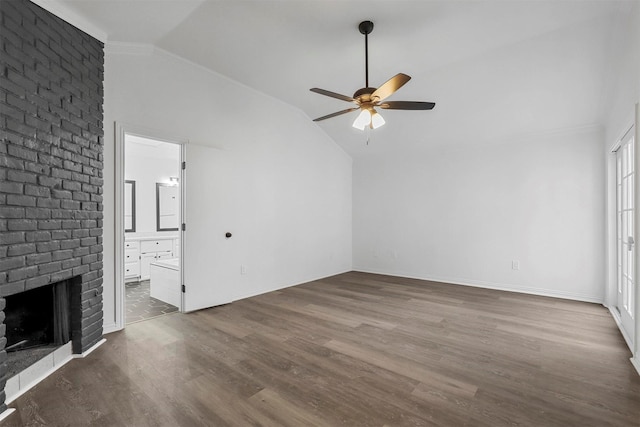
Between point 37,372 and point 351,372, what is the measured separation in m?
2.24

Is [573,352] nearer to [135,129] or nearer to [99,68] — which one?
[135,129]

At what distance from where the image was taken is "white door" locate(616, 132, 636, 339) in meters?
2.99

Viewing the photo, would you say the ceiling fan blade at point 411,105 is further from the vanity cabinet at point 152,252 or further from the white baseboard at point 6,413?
the vanity cabinet at point 152,252

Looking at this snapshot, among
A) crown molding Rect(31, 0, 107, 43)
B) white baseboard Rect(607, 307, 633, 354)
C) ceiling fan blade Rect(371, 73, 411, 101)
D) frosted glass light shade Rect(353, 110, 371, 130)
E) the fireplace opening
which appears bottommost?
white baseboard Rect(607, 307, 633, 354)

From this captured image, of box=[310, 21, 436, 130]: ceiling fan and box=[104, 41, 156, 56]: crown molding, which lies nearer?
box=[310, 21, 436, 130]: ceiling fan

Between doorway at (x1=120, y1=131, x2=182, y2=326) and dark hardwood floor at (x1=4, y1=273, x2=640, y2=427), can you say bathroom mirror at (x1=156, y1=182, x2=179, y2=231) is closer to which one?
doorway at (x1=120, y1=131, x2=182, y2=326)

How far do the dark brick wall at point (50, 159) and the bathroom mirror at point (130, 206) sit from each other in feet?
10.8

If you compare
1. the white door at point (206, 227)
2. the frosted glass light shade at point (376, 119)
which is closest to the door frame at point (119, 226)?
the white door at point (206, 227)

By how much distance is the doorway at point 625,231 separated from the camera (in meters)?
2.96

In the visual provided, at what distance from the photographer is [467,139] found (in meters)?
5.07

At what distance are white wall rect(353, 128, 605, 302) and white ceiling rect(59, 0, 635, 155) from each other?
1.55 ft

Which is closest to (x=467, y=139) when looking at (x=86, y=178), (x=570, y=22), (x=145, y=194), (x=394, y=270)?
(x=570, y=22)

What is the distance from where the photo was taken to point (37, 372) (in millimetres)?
2221

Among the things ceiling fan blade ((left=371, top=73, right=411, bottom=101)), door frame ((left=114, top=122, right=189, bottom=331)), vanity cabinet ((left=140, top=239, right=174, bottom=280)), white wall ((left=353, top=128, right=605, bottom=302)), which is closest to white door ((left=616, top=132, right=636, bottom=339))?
white wall ((left=353, top=128, right=605, bottom=302))
